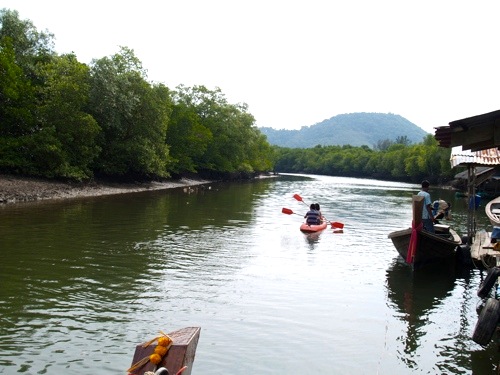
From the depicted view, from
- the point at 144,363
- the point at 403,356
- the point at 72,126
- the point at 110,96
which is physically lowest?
the point at 403,356

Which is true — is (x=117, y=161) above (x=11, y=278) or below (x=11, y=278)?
above

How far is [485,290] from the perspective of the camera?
9.18m

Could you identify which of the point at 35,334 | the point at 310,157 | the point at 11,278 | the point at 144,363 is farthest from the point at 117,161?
the point at 310,157

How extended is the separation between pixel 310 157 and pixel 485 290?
174659 mm

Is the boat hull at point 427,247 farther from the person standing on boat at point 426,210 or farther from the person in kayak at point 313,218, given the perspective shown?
the person in kayak at point 313,218

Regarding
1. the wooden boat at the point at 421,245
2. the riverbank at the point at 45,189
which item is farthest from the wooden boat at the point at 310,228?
the riverbank at the point at 45,189

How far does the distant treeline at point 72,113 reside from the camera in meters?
→ 36.1

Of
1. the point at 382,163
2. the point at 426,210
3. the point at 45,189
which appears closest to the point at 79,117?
the point at 45,189

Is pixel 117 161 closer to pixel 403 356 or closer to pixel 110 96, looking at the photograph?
pixel 110 96

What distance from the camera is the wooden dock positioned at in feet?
38.5

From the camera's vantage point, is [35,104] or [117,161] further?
[117,161]

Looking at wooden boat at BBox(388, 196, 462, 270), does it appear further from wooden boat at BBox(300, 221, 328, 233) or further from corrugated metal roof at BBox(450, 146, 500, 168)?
wooden boat at BBox(300, 221, 328, 233)

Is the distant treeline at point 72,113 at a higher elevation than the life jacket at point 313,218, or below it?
higher

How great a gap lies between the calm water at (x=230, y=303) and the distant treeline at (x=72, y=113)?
51.7 feet
